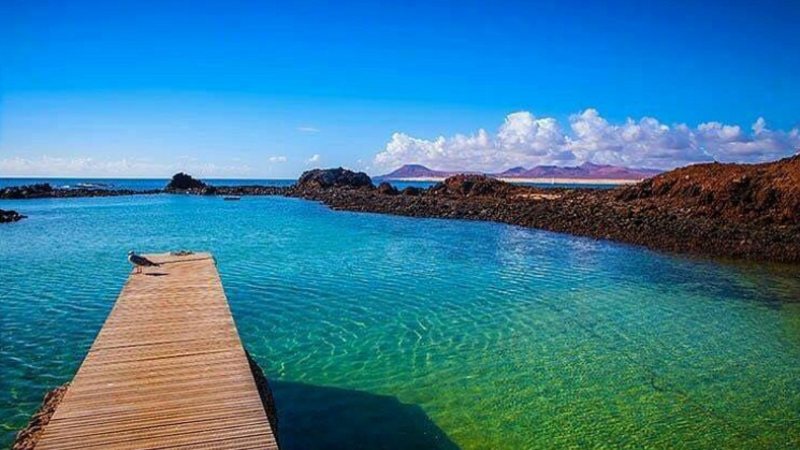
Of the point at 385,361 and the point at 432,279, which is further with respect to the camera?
the point at 432,279

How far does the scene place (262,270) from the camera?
2234cm

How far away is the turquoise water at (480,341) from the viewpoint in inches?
367

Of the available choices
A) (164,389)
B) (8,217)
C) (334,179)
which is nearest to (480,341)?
(164,389)

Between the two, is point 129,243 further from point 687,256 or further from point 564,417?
point 687,256

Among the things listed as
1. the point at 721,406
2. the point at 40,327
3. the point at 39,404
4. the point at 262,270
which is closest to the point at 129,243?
the point at 262,270

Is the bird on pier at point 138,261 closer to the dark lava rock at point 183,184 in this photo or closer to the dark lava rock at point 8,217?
the dark lava rock at point 8,217

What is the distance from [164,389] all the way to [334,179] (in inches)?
3582

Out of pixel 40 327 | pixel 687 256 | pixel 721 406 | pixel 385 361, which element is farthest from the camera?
pixel 687 256

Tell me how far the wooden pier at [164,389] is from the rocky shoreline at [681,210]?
26353mm

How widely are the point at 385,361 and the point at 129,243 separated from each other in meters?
23.6

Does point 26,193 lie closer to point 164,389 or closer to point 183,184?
point 183,184

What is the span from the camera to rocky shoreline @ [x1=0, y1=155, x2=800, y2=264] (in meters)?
28.8

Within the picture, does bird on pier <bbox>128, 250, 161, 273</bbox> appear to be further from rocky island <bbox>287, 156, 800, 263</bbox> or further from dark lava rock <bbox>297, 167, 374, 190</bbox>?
dark lava rock <bbox>297, 167, 374, 190</bbox>

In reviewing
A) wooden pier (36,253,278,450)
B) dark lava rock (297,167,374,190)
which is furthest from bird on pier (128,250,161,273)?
dark lava rock (297,167,374,190)
